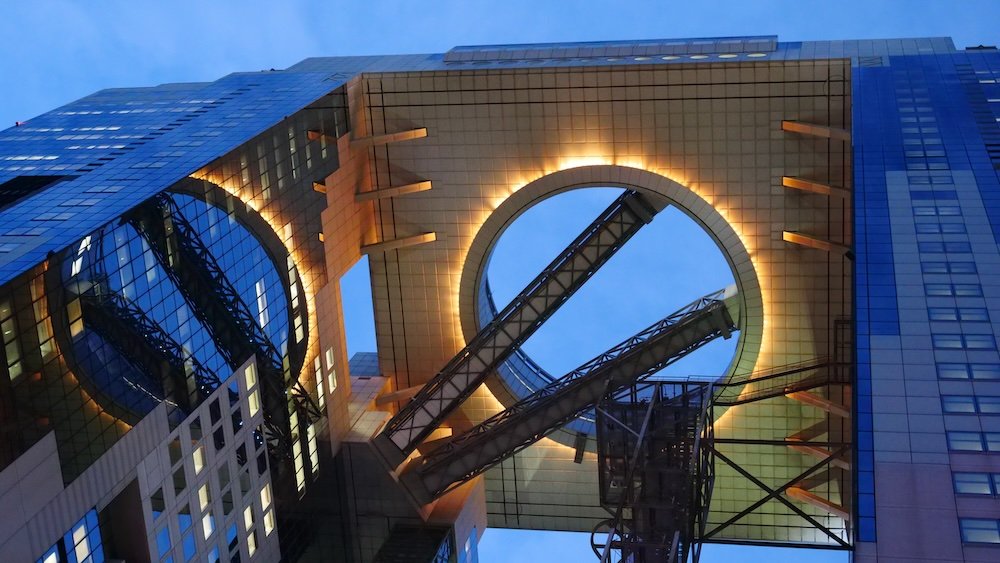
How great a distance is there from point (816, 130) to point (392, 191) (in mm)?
20044

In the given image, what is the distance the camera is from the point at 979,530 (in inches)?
1155

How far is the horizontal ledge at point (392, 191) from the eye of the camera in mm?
59688

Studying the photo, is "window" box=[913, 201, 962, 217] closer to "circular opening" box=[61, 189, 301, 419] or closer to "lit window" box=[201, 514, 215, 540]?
"circular opening" box=[61, 189, 301, 419]

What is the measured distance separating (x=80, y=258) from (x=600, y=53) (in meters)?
32.6

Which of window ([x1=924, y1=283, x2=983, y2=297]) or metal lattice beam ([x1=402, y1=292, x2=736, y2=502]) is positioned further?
metal lattice beam ([x1=402, y1=292, x2=736, y2=502])

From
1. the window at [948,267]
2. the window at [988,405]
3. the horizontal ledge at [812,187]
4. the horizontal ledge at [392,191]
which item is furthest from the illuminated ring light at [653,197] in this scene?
the window at [988,405]

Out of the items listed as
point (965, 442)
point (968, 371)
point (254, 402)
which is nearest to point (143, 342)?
point (254, 402)

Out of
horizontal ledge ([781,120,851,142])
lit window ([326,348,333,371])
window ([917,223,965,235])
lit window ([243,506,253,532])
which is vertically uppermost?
horizontal ledge ([781,120,851,142])

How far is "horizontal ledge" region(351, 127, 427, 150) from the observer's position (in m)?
58.8

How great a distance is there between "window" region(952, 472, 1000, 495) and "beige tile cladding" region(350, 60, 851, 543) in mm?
26400

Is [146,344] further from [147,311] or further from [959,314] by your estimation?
[959,314]

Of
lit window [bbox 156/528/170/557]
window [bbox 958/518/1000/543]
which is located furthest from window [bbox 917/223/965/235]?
lit window [bbox 156/528/170/557]

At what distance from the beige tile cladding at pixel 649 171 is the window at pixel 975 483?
2640 centimetres

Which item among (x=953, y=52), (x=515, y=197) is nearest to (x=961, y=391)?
(x=515, y=197)
